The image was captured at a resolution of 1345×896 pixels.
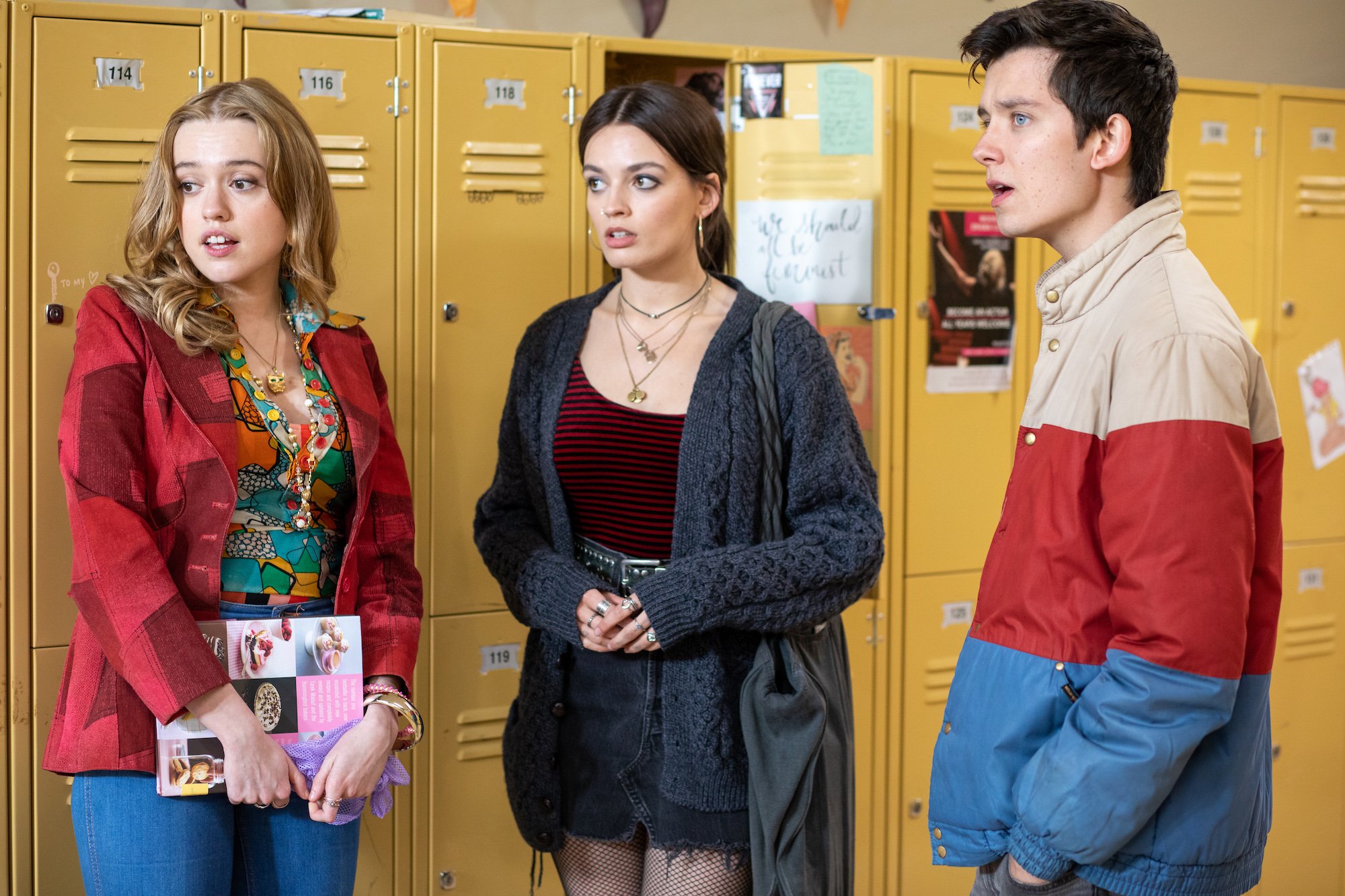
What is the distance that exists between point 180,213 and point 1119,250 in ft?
4.21

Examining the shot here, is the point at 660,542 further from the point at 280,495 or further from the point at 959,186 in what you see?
the point at 959,186

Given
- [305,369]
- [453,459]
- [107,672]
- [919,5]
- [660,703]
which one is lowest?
[660,703]

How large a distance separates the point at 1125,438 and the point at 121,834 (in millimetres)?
1327

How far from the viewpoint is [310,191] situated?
1748mm

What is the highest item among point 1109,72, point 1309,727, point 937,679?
point 1109,72

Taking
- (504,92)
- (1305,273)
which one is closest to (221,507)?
(504,92)

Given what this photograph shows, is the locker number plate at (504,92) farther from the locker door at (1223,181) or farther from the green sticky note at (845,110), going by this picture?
the locker door at (1223,181)

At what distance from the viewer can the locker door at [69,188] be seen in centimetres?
233

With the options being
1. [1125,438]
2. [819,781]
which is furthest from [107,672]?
[1125,438]

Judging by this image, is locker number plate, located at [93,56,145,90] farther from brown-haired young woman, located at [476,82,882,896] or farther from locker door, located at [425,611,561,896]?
locker door, located at [425,611,561,896]

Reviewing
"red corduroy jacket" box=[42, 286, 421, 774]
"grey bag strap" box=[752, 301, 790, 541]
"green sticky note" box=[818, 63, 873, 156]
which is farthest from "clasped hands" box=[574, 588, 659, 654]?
"green sticky note" box=[818, 63, 873, 156]

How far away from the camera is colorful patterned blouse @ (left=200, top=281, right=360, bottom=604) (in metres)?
1.62

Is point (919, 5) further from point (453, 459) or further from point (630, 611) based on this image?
point (630, 611)

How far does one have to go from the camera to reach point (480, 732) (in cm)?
271
